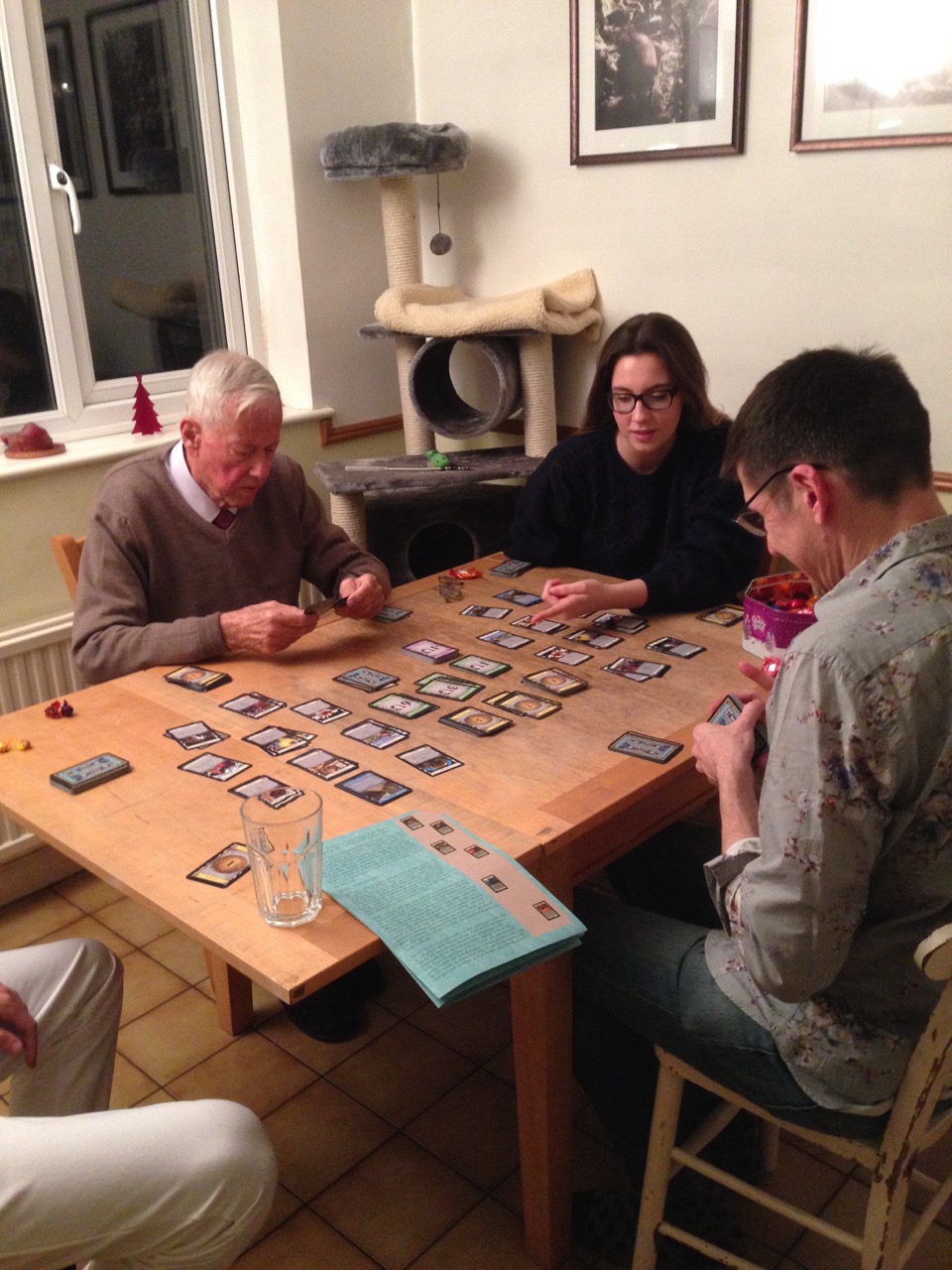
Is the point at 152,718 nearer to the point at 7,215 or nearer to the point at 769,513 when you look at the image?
the point at 769,513

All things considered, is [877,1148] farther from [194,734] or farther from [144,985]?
[144,985]

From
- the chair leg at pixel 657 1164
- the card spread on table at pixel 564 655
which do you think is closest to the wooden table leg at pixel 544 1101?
the chair leg at pixel 657 1164

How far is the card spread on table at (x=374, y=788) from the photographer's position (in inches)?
56.9

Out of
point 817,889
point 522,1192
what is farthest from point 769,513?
point 522,1192

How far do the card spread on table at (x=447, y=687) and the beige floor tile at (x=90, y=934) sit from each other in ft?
3.82

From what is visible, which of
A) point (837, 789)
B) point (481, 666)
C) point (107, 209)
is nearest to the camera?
point (837, 789)

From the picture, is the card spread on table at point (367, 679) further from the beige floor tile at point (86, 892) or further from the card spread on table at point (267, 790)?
the beige floor tile at point (86, 892)

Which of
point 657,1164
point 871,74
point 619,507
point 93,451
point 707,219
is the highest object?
point 871,74

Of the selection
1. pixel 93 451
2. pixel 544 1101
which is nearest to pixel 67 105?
pixel 93 451

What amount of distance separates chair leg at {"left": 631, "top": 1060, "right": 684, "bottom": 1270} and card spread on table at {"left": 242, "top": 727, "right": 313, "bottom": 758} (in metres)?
0.68

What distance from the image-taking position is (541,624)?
81.1 inches

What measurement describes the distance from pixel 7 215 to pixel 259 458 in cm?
124

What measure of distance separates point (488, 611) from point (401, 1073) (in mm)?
904

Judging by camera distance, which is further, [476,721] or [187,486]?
[187,486]
